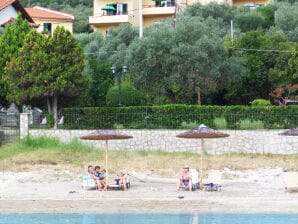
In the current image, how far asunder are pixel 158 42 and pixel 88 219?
23.3 metres

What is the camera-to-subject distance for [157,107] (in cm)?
4075

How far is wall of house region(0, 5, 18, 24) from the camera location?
195 feet

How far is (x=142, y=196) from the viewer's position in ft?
90.7

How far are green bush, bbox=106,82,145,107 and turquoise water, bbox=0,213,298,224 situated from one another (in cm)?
2072

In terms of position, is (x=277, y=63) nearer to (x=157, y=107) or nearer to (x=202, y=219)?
(x=157, y=107)

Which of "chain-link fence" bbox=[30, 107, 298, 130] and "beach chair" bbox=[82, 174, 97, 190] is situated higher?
"chain-link fence" bbox=[30, 107, 298, 130]

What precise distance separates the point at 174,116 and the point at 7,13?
24.7 metres

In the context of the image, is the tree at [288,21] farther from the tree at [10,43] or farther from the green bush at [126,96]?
the tree at [10,43]

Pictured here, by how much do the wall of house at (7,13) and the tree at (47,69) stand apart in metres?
17.2

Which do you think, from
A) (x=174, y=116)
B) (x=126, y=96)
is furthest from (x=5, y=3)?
(x=174, y=116)

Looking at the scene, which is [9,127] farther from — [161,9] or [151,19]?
[151,19]

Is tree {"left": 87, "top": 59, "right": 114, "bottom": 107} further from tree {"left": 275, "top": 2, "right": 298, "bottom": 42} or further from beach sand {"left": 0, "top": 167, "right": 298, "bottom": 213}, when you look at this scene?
beach sand {"left": 0, "top": 167, "right": 298, "bottom": 213}

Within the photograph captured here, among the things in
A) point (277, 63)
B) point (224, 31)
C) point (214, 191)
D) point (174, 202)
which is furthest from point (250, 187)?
point (224, 31)

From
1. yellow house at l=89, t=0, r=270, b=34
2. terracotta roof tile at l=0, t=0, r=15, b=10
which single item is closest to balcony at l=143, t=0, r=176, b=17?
yellow house at l=89, t=0, r=270, b=34
